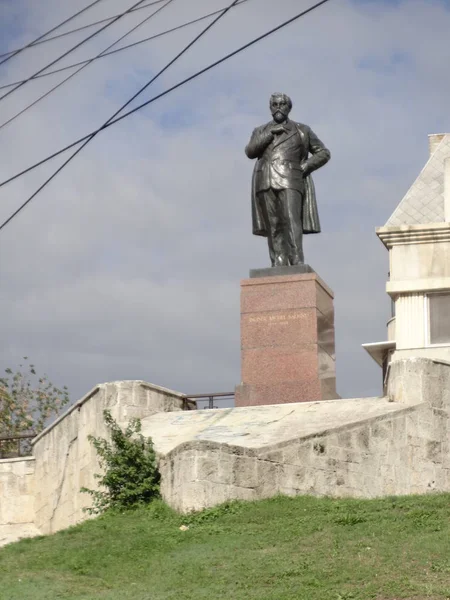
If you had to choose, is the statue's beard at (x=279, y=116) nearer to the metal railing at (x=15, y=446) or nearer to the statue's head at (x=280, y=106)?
the statue's head at (x=280, y=106)

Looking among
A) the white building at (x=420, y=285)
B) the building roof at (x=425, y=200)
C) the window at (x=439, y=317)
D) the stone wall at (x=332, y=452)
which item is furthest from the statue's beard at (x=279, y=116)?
the window at (x=439, y=317)

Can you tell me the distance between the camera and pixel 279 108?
25141mm

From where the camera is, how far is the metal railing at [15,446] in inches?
1109

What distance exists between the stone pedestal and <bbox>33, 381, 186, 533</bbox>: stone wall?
161 cm

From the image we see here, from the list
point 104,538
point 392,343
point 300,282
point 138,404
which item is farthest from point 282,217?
point 392,343

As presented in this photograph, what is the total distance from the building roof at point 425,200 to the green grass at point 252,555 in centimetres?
1288

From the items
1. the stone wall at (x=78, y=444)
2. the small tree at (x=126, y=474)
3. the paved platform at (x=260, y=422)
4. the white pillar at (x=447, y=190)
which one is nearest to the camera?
the paved platform at (x=260, y=422)

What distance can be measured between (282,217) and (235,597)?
37.9 ft

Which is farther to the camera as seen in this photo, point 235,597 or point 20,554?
point 20,554

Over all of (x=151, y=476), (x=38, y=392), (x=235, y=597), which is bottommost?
(x=235, y=597)

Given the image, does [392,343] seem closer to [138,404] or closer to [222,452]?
[138,404]

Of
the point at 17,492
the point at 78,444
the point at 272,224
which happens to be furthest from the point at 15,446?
the point at 272,224

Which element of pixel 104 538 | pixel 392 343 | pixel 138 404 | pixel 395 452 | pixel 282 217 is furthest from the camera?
pixel 392 343

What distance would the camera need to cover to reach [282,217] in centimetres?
2495
